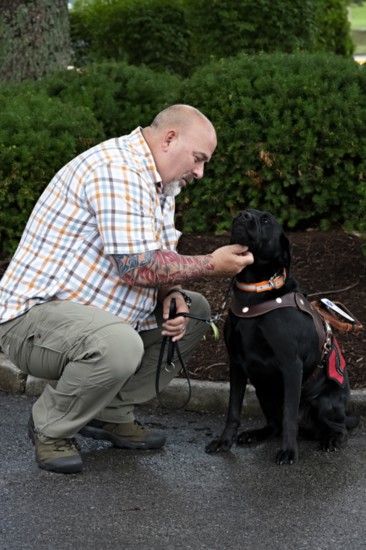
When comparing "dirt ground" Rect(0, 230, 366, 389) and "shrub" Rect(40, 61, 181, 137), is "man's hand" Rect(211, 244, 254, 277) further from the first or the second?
"shrub" Rect(40, 61, 181, 137)

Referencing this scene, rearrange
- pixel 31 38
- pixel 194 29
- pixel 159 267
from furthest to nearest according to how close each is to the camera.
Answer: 1. pixel 194 29
2. pixel 31 38
3. pixel 159 267

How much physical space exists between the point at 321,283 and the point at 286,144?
1.01 meters

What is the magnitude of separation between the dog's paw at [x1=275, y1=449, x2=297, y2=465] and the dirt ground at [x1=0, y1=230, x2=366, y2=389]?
919 mm

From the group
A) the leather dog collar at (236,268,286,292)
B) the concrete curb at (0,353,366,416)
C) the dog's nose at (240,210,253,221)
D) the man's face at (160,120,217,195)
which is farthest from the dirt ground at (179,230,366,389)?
the man's face at (160,120,217,195)

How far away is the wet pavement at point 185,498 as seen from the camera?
13.4ft

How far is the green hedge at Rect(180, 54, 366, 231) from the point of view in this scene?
23.7 feet

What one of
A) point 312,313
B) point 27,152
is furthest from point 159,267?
point 27,152

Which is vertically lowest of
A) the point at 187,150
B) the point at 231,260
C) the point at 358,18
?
the point at 358,18

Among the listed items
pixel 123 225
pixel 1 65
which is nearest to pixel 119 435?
pixel 123 225

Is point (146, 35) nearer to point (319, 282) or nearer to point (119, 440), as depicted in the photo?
point (319, 282)

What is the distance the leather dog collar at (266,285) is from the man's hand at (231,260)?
150 mm

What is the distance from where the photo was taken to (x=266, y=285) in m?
4.85

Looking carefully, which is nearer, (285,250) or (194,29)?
(285,250)

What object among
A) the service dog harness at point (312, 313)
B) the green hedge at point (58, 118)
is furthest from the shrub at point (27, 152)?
the service dog harness at point (312, 313)
